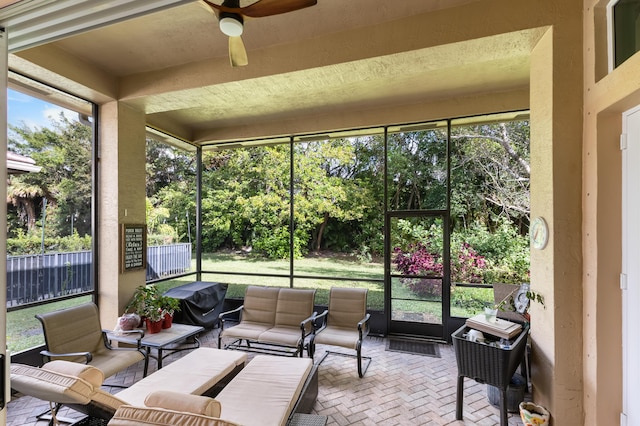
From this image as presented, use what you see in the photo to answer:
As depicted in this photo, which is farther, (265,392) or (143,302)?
(143,302)

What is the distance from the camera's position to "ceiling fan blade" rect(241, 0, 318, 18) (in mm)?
2154

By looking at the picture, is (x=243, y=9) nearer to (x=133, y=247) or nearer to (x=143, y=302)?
(x=133, y=247)

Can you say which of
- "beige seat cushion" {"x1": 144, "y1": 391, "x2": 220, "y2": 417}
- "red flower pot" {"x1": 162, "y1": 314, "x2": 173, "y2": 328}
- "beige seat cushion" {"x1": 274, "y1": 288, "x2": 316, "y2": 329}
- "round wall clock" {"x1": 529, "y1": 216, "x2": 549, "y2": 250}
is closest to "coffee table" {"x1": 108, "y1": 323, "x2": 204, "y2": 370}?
"red flower pot" {"x1": 162, "y1": 314, "x2": 173, "y2": 328}

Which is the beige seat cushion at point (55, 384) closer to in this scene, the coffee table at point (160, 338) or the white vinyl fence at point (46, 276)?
the coffee table at point (160, 338)

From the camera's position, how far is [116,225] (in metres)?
4.03

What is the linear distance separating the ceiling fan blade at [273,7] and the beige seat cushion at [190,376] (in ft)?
9.72

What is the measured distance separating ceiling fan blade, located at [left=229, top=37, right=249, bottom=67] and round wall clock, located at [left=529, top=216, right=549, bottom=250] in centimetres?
297

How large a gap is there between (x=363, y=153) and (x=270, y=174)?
2.46 m

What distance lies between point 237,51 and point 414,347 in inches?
173

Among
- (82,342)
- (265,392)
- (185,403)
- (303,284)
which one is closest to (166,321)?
(82,342)

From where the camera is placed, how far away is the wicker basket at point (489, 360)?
8.36 ft

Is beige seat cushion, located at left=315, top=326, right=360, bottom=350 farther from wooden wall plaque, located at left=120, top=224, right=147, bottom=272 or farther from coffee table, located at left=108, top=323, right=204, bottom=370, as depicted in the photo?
wooden wall plaque, located at left=120, top=224, right=147, bottom=272

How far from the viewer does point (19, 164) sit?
3150mm

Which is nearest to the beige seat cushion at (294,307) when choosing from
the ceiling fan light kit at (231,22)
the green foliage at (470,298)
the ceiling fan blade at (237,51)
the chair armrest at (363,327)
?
the chair armrest at (363,327)
